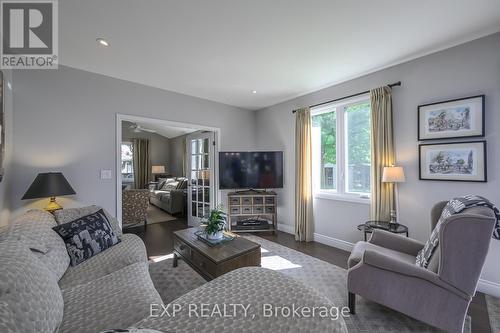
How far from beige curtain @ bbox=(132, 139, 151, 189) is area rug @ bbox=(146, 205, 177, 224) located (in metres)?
2.43

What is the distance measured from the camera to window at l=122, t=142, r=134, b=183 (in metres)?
8.04

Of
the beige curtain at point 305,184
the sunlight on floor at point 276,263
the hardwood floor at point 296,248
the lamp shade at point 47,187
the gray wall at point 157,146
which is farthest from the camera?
the gray wall at point 157,146

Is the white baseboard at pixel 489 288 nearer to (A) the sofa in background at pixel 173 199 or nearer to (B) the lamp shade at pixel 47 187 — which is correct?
(B) the lamp shade at pixel 47 187

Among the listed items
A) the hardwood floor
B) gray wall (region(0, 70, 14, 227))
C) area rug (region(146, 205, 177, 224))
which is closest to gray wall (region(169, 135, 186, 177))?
area rug (region(146, 205, 177, 224))

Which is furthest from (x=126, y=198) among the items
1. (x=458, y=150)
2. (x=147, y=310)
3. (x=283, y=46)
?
(x=458, y=150)

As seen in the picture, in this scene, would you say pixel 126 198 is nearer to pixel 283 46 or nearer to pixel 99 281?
pixel 99 281

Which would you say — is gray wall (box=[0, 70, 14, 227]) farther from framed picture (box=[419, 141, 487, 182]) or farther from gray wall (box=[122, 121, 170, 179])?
gray wall (box=[122, 121, 170, 179])

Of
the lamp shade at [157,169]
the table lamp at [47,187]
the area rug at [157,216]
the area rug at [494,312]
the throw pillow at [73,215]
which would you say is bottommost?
the area rug at [494,312]

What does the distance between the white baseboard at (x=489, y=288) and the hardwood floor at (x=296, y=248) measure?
7 centimetres

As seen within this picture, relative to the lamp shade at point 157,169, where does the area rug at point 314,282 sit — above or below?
below

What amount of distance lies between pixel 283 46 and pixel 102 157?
2.78m

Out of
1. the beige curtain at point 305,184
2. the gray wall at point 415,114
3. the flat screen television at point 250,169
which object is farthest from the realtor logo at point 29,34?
the gray wall at point 415,114

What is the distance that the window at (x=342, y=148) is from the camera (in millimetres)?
3043

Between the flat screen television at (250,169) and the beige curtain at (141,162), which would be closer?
the flat screen television at (250,169)
